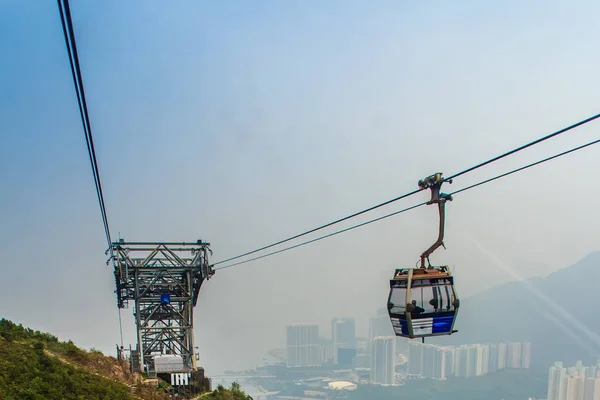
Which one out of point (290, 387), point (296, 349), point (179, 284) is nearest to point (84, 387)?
point (179, 284)

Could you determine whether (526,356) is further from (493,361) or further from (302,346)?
(302,346)

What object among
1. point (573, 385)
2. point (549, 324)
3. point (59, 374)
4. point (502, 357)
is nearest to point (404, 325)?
point (59, 374)

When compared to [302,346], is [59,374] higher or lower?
higher

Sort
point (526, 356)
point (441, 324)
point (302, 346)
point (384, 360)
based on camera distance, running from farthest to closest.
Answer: point (302, 346) → point (526, 356) → point (384, 360) → point (441, 324)

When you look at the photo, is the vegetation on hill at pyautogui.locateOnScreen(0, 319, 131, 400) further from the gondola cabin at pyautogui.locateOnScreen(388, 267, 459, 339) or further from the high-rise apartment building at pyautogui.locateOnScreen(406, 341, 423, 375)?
the high-rise apartment building at pyautogui.locateOnScreen(406, 341, 423, 375)

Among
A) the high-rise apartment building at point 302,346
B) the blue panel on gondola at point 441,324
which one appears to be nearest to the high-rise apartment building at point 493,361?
the high-rise apartment building at point 302,346

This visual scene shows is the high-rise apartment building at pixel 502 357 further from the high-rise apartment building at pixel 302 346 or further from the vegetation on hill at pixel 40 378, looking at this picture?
the vegetation on hill at pixel 40 378

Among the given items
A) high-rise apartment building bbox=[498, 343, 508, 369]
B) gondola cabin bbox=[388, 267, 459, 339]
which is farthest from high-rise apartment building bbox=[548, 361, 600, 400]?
gondola cabin bbox=[388, 267, 459, 339]

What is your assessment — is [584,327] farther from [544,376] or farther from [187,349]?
[187,349]
